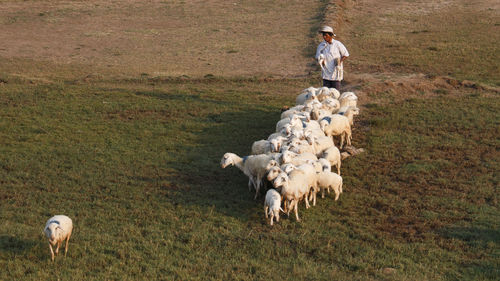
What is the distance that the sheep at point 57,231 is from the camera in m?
7.41

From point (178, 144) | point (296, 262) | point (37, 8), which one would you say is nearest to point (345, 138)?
point (178, 144)

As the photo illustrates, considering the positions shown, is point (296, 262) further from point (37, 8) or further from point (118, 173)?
point (37, 8)

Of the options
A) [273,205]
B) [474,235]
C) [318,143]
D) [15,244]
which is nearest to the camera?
[15,244]

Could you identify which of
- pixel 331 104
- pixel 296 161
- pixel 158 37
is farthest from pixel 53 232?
pixel 158 37

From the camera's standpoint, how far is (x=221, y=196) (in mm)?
9914

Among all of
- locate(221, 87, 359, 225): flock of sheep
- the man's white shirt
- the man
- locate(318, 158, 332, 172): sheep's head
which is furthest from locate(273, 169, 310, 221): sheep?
the man's white shirt

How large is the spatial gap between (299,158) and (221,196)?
1.50 meters

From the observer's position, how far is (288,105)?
626 inches

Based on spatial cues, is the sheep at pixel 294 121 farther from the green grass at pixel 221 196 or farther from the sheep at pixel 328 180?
→ the sheep at pixel 328 180

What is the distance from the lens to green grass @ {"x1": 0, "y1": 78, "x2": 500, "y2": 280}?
763 cm

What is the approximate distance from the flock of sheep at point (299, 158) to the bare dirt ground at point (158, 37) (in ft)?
24.9

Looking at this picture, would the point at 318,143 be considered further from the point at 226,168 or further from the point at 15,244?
the point at 15,244

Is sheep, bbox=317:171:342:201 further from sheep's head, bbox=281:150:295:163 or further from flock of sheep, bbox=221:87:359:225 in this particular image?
sheep's head, bbox=281:150:295:163

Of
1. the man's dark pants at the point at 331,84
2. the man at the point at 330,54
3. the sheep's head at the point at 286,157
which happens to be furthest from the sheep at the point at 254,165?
the man's dark pants at the point at 331,84
